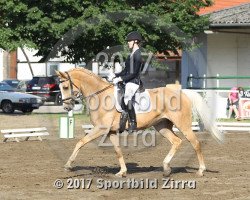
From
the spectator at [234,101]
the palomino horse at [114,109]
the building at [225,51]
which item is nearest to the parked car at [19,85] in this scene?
the building at [225,51]

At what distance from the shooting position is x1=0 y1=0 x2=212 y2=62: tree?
1320 inches

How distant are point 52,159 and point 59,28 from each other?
16.6 m

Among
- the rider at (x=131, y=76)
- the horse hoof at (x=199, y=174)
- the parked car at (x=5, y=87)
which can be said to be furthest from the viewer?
the parked car at (x=5, y=87)

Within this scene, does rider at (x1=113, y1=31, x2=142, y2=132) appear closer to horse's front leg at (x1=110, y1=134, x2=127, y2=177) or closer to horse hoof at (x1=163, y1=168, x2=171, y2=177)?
horse's front leg at (x1=110, y1=134, x2=127, y2=177)

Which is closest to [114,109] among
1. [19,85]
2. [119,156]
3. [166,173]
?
[119,156]

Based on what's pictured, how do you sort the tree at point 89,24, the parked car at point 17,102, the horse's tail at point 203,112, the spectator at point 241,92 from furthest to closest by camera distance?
the parked car at point 17,102 < the tree at point 89,24 < the spectator at point 241,92 < the horse's tail at point 203,112

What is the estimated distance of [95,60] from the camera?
3562cm

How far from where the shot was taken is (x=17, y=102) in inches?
1555

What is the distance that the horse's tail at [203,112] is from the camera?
15195mm

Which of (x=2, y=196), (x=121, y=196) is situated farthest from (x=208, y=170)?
(x=2, y=196)

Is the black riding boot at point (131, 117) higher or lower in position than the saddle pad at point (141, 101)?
lower

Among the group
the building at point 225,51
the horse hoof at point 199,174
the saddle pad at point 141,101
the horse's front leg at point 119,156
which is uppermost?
the building at point 225,51

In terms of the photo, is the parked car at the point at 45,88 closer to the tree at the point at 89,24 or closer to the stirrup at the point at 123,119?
the tree at the point at 89,24

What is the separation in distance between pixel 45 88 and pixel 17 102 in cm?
996
